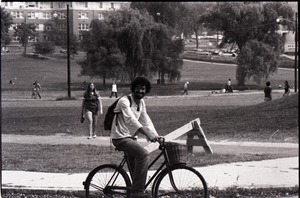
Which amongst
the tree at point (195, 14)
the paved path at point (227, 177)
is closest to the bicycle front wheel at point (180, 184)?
the paved path at point (227, 177)

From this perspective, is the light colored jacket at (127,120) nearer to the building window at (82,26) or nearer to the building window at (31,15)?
the building window at (31,15)

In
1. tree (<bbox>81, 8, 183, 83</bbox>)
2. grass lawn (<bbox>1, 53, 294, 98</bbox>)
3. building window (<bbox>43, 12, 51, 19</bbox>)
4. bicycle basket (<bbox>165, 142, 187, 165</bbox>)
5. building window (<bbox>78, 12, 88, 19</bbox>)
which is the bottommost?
bicycle basket (<bbox>165, 142, 187, 165</bbox>)

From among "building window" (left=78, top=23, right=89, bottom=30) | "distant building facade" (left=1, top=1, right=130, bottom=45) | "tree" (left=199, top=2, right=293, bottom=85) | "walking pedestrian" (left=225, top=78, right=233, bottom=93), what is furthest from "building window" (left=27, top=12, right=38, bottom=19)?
"walking pedestrian" (left=225, top=78, right=233, bottom=93)

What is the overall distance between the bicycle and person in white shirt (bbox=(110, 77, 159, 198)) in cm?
12

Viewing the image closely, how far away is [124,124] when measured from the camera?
23.4 feet

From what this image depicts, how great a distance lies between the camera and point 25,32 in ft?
34.7

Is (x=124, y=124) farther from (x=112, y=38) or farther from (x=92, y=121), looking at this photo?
(x=92, y=121)

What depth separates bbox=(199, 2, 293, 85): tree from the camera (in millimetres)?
11789

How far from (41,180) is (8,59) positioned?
345cm

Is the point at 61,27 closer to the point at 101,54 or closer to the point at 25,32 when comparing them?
the point at 25,32

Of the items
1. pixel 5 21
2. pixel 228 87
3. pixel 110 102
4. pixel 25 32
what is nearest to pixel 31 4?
pixel 25 32

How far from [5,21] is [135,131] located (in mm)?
4477

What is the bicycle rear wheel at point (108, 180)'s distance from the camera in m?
7.27

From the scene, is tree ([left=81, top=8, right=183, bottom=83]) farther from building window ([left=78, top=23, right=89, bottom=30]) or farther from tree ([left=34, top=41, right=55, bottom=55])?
tree ([left=34, top=41, right=55, bottom=55])
